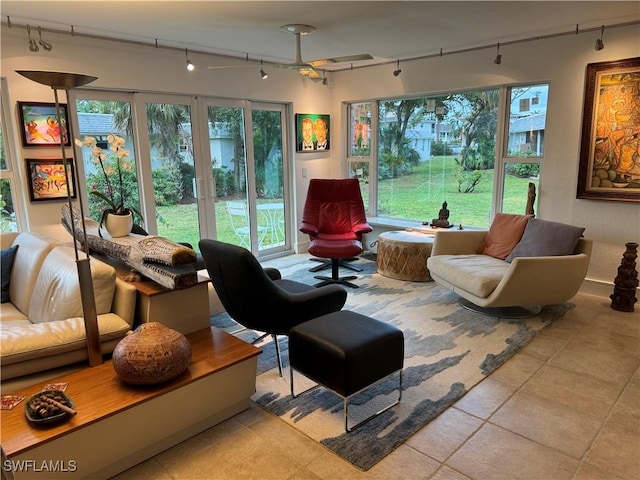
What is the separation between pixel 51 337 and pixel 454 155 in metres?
4.56

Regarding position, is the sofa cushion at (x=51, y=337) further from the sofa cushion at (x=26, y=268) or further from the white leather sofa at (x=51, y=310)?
the sofa cushion at (x=26, y=268)

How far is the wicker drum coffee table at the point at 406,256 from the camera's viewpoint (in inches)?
183

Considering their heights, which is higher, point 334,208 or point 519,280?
point 334,208

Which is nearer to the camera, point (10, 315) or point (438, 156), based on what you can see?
point (10, 315)

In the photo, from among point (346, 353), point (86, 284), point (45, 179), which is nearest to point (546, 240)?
point (346, 353)

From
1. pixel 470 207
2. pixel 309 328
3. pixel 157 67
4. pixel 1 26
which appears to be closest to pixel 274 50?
pixel 157 67

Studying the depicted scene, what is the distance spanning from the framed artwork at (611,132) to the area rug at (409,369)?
1.18m

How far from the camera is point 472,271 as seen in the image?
366 cm

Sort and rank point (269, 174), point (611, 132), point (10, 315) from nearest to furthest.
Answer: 1. point (10, 315)
2. point (611, 132)
3. point (269, 174)

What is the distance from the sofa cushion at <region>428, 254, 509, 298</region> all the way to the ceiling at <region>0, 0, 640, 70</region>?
203cm

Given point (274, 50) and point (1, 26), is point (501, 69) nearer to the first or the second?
point (274, 50)

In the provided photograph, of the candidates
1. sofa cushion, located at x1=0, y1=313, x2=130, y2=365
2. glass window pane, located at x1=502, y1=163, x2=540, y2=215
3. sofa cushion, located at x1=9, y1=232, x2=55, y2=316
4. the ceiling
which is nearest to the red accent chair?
the ceiling

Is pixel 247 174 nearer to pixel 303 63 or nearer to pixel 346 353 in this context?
pixel 303 63

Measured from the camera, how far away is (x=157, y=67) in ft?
14.2
